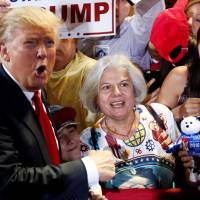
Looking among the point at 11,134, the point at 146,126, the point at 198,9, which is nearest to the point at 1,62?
the point at 11,134

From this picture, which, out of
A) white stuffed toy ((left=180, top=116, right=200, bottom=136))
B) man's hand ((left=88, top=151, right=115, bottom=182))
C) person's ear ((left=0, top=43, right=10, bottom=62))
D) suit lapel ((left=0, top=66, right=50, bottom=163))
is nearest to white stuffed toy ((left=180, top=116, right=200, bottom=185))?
white stuffed toy ((left=180, top=116, right=200, bottom=136))

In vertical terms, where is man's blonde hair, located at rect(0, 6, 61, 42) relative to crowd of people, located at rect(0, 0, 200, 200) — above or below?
above

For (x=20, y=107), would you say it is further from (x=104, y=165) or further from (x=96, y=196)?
(x=96, y=196)

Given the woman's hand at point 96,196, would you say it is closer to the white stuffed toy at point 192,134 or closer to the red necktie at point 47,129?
the red necktie at point 47,129

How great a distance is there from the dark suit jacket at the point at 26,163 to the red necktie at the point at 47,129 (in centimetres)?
9

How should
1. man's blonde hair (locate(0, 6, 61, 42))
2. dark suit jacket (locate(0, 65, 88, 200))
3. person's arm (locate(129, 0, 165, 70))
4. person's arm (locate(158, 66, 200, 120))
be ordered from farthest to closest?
1. person's arm (locate(129, 0, 165, 70))
2. person's arm (locate(158, 66, 200, 120))
3. man's blonde hair (locate(0, 6, 61, 42))
4. dark suit jacket (locate(0, 65, 88, 200))

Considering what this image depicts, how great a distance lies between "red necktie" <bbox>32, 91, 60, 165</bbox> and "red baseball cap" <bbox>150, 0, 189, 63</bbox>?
0.73m

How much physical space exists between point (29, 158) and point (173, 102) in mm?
819

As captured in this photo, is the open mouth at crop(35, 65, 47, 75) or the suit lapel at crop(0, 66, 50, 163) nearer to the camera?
the suit lapel at crop(0, 66, 50, 163)

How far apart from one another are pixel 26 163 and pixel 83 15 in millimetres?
929

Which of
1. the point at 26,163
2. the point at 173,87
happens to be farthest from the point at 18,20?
the point at 173,87

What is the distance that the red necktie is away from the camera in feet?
4.40

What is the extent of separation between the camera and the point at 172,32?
193 centimetres

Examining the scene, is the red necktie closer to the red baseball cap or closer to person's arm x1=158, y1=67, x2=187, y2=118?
person's arm x1=158, y1=67, x2=187, y2=118
